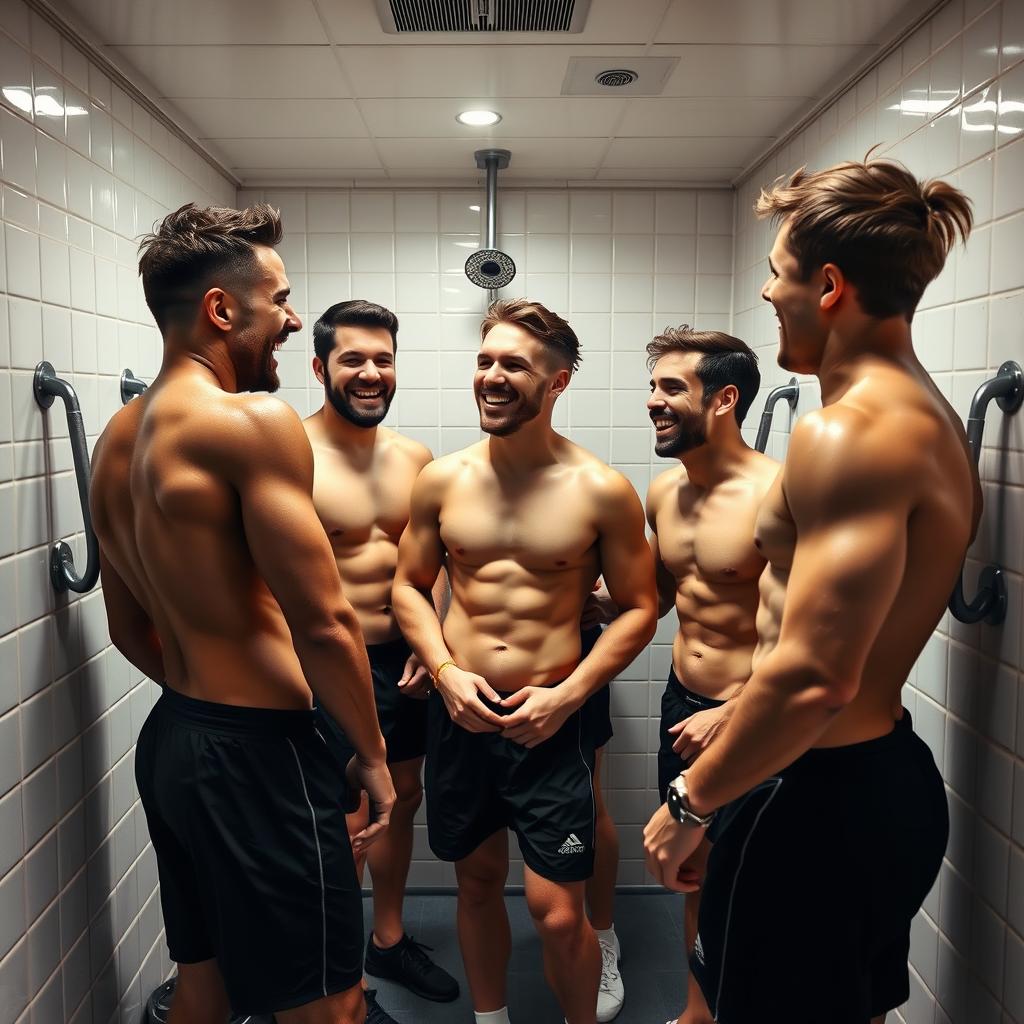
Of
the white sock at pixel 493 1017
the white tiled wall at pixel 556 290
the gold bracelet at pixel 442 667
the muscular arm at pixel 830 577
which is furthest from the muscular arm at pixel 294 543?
the white tiled wall at pixel 556 290

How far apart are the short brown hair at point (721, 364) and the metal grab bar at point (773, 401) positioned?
7.6 inches

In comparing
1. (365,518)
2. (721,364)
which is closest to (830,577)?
(721,364)

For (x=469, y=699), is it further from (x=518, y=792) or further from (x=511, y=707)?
(x=518, y=792)

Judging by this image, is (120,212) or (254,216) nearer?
(254,216)

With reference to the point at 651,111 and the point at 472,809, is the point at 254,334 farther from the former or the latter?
the point at 651,111

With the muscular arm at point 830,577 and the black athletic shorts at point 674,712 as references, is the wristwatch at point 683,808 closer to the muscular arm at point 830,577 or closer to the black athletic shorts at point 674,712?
the muscular arm at point 830,577

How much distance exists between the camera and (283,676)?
4.97 feet

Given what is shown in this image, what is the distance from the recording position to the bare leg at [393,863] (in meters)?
2.52

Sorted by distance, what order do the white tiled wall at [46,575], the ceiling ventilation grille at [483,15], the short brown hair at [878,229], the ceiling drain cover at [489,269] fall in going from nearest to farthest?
the short brown hair at [878,229] → the white tiled wall at [46,575] → the ceiling ventilation grille at [483,15] → the ceiling drain cover at [489,269]

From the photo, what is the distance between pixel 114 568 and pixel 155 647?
19 cm

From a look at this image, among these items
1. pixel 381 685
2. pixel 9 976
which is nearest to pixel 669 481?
pixel 381 685

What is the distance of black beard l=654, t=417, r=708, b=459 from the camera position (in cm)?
211

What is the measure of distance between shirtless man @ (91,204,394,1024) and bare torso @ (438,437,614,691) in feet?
1.79

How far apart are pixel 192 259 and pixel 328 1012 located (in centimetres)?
127
